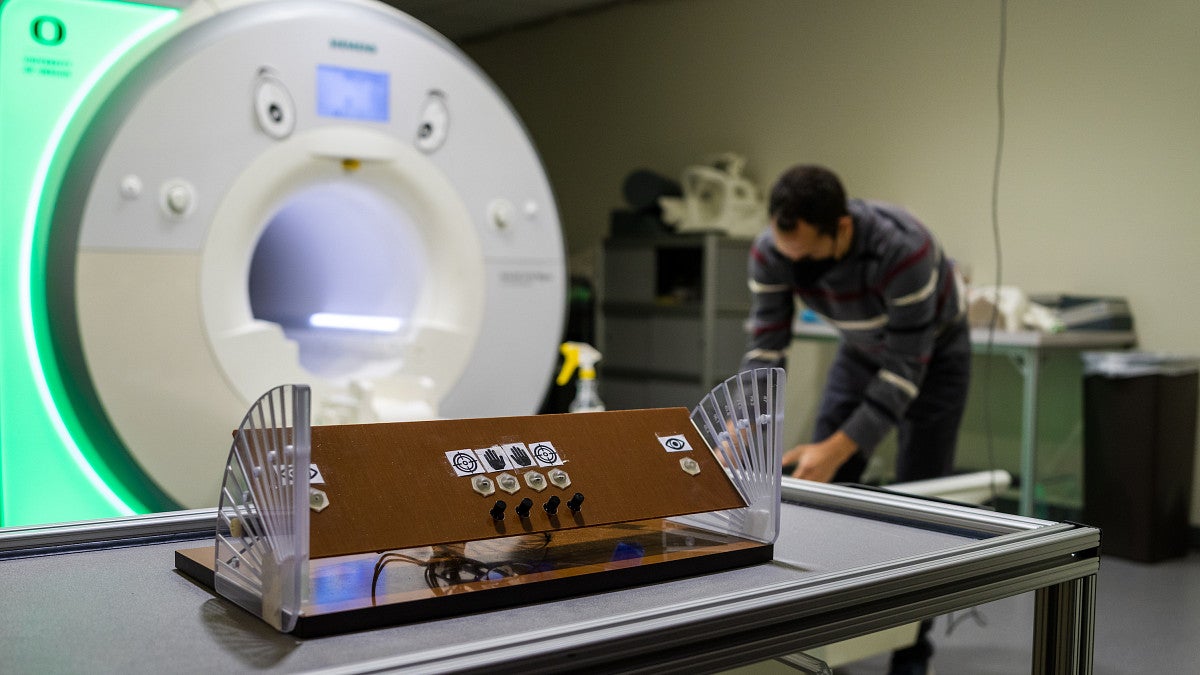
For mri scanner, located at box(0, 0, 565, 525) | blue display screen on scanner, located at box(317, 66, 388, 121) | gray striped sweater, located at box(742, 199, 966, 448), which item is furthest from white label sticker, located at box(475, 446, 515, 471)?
gray striped sweater, located at box(742, 199, 966, 448)

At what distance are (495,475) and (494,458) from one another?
20mm

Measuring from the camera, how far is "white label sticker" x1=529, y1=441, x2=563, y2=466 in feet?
3.10

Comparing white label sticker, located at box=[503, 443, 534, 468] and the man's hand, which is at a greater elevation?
white label sticker, located at box=[503, 443, 534, 468]

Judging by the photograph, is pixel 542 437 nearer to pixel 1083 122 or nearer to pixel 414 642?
pixel 414 642

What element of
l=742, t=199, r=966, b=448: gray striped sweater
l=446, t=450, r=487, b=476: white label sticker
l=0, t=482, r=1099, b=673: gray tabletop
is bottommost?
l=0, t=482, r=1099, b=673: gray tabletop

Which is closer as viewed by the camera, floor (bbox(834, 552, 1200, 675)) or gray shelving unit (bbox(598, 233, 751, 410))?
floor (bbox(834, 552, 1200, 675))

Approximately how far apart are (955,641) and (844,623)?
1.84 metres

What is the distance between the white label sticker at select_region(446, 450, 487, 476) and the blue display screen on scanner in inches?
48.7

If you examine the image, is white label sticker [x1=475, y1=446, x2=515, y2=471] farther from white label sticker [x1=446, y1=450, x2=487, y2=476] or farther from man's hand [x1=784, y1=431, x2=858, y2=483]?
man's hand [x1=784, y1=431, x2=858, y2=483]

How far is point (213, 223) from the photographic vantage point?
1848mm

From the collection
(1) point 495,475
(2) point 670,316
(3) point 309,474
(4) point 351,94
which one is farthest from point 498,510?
(2) point 670,316

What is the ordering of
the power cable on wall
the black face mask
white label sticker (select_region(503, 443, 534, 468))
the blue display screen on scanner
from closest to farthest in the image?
1. white label sticker (select_region(503, 443, 534, 468))
2. the blue display screen on scanner
3. the black face mask
4. the power cable on wall

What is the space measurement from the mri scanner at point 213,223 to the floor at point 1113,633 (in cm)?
117

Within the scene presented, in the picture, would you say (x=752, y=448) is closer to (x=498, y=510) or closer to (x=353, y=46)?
(x=498, y=510)
